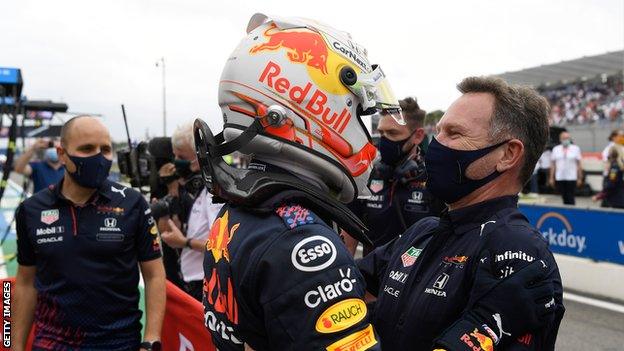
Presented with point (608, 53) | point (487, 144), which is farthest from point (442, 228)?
point (608, 53)

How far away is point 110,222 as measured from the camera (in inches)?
102

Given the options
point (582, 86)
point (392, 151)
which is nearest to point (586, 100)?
point (582, 86)

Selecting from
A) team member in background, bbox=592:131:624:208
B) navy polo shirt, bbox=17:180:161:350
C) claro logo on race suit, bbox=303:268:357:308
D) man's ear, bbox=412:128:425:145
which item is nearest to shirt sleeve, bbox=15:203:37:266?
navy polo shirt, bbox=17:180:161:350

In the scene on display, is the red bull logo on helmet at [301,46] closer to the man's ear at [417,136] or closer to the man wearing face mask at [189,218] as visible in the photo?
the man wearing face mask at [189,218]

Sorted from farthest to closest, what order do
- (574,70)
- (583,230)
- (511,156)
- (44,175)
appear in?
(574,70) → (44,175) → (583,230) → (511,156)

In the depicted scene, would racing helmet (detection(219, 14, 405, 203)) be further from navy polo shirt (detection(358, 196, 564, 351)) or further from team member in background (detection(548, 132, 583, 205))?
team member in background (detection(548, 132, 583, 205))

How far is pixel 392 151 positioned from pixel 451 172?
2.34 meters

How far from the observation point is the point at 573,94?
28234 millimetres

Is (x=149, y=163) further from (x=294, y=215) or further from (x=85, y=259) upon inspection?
(x=294, y=215)

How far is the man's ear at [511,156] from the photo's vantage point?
155cm

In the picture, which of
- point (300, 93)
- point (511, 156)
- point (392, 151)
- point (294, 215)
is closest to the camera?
point (294, 215)

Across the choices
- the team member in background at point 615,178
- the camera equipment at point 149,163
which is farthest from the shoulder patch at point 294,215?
the team member in background at point 615,178

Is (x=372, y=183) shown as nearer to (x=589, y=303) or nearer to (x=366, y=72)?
(x=366, y=72)

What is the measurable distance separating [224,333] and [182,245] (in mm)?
2449
